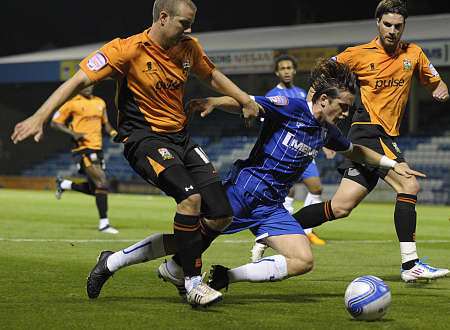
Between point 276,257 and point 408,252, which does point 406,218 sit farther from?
point 276,257

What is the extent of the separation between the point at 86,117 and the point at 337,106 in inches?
373

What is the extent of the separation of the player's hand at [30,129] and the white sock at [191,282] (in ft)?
4.59

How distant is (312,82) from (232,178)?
86 cm

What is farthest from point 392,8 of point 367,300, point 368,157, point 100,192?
point 100,192

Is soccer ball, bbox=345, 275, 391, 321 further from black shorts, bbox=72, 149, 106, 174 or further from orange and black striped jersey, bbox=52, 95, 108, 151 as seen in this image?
orange and black striped jersey, bbox=52, 95, 108, 151

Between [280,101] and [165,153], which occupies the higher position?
[280,101]

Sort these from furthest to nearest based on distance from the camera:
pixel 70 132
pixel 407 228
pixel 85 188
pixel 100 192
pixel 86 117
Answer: pixel 86 117 → pixel 70 132 → pixel 85 188 → pixel 100 192 → pixel 407 228

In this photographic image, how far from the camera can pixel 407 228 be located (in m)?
8.09

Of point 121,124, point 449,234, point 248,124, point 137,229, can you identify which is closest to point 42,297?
point 121,124

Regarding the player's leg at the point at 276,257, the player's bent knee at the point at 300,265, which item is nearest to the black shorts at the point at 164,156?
the player's leg at the point at 276,257

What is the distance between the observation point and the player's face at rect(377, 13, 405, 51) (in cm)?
817

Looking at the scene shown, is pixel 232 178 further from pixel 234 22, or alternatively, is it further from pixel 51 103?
pixel 234 22

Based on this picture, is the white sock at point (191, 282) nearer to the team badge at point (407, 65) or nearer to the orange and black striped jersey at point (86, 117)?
the team badge at point (407, 65)

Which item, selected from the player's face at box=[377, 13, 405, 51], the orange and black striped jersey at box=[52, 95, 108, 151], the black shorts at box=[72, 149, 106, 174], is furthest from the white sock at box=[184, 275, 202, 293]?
the orange and black striped jersey at box=[52, 95, 108, 151]
